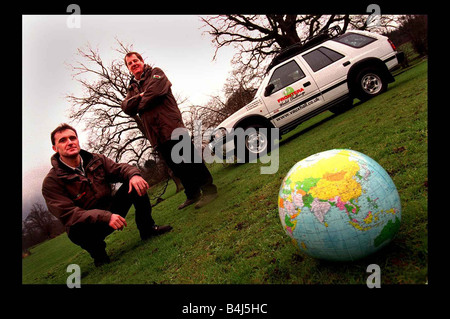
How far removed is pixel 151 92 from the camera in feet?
14.8

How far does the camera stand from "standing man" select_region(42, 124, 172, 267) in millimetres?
3434

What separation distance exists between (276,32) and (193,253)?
20.2 m

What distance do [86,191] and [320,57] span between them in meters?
7.97

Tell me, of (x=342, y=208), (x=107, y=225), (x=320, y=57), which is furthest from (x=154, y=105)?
(x=320, y=57)

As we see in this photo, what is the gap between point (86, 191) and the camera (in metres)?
3.88

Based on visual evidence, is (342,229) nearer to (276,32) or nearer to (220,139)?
(220,139)

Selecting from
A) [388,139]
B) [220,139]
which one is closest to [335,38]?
[220,139]

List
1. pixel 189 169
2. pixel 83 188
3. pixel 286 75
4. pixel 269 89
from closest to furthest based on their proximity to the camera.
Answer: pixel 83 188, pixel 189 169, pixel 269 89, pixel 286 75

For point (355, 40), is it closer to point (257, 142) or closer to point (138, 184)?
point (257, 142)

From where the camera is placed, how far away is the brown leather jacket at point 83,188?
340 centimetres

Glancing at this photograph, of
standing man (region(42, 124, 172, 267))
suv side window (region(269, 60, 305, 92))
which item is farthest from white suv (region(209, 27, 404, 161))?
standing man (region(42, 124, 172, 267))

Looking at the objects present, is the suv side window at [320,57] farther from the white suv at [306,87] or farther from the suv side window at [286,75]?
the suv side window at [286,75]

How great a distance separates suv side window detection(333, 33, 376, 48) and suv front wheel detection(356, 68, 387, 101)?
3.01 ft

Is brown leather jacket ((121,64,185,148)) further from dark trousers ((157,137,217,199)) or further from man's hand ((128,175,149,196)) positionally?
man's hand ((128,175,149,196))
